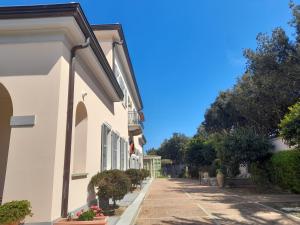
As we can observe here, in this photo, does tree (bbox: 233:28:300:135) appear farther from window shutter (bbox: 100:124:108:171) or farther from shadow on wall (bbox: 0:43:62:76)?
shadow on wall (bbox: 0:43:62:76)

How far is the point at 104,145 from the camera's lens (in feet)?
36.7

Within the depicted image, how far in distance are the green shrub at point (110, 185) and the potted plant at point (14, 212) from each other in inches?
135

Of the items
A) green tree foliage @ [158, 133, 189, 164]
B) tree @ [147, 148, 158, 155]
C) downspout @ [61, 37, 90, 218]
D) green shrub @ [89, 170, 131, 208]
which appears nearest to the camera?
downspout @ [61, 37, 90, 218]

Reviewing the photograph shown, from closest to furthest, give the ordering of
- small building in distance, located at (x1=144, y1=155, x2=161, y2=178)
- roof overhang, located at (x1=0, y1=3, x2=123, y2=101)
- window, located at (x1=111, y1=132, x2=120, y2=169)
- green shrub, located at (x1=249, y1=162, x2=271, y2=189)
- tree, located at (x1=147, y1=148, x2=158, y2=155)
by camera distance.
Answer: roof overhang, located at (x1=0, y1=3, x2=123, y2=101) < window, located at (x1=111, y1=132, x2=120, y2=169) < green shrub, located at (x1=249, y1=162, x2=271, y2=189) < small building in distance, located at (x1=144, y1=155, x2=161, y2=178) < tree, located at (x1=147, y1=148, x2=158, y2=155)

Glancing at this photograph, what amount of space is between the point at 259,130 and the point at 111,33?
19864mm

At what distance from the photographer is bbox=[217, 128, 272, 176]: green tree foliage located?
17203 mm

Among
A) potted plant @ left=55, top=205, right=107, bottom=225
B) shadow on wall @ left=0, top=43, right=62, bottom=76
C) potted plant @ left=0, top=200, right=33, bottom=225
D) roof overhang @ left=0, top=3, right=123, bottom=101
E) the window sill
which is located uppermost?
roof overhang @ left=0, top=3, right=123, bottom=101

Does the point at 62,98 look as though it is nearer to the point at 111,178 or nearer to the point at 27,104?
the point at 27,104

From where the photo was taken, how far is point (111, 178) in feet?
30.1

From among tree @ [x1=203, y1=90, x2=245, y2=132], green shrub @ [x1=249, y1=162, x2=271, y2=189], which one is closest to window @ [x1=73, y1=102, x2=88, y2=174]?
green shrub @ [x1=249, y1=162, x2=271, y2=189]

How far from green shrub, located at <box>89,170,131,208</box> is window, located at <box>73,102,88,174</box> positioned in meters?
0.77

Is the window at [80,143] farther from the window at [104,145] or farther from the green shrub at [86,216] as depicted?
the green shrub at [86,216]

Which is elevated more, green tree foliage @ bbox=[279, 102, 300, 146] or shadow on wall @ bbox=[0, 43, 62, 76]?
shadow on wall @ bbox=[0, 43, 62, 76]

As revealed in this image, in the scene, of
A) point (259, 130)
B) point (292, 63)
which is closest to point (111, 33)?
point (292, 63)
